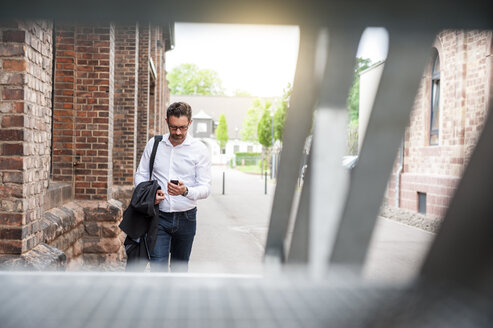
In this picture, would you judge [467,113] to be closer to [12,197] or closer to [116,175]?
[116,175]

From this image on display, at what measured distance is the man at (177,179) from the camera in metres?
3.74

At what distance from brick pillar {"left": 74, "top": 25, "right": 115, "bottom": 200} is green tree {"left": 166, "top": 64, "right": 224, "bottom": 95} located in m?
48.6

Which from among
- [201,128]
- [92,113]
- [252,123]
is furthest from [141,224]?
[201,128]

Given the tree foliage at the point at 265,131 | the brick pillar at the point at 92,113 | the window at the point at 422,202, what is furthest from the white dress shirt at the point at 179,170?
the tree foliage at the point at 265,131

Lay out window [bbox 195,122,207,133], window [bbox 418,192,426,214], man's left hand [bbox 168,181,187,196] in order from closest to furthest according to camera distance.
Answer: man's left hand [bbox 168,181,187,196], window [bbox 418,192,426,214], window [bbox 195,122,207,133]

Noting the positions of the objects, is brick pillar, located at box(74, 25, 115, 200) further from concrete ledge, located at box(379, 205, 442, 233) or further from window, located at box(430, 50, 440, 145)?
window, located at box(430, 50, 440, 145)

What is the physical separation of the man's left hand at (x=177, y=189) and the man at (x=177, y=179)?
0.05 meters

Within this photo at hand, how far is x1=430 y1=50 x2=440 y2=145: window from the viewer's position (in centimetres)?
1241

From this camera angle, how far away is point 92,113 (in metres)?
6.14

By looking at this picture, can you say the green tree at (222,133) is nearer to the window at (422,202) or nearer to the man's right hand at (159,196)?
the window at (422,202)

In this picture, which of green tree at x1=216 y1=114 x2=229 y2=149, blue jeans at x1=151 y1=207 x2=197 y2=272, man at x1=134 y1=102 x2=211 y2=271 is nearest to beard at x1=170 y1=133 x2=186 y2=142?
man at x1=134 y1=102 x2=211 y2=271

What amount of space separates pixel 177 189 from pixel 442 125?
954 centimetres

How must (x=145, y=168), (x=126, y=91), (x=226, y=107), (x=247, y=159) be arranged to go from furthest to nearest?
(x=226, y=107) → (x=247, y=159) → (x=126, y=91) → (x=145, y=168)

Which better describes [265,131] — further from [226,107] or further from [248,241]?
[248,241]
